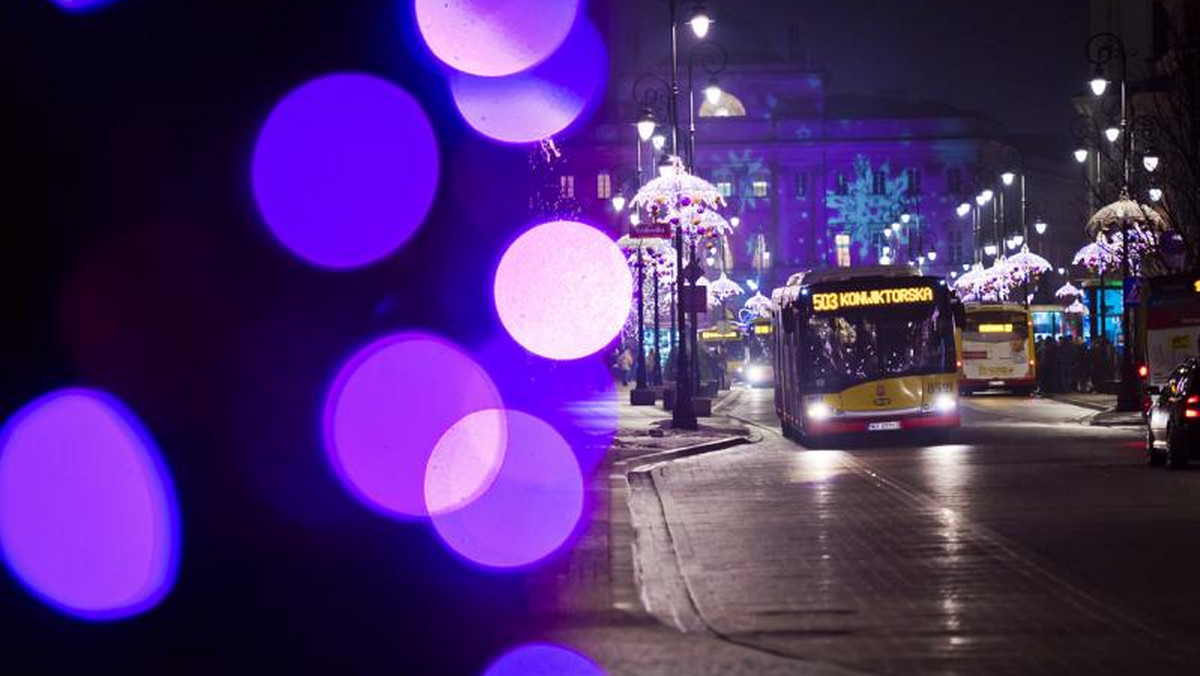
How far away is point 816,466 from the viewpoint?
105 feet

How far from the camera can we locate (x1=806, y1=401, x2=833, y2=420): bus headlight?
37938 mm

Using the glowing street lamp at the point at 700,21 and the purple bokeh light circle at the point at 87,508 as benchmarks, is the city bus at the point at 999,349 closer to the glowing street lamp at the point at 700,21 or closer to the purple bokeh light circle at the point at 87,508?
the glowing street lamp at the point at 700,21

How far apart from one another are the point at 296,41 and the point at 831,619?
7007mm

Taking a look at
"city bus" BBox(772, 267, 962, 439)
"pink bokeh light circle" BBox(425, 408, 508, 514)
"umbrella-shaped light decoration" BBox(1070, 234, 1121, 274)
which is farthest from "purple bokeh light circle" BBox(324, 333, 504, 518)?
"umbrella-shaped light decoration" BBox(1070, 234, 1121, 274)

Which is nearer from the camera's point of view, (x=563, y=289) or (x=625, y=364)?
(x=563, y=289)

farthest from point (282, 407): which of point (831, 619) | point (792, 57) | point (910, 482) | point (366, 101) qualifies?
point (792, 57)

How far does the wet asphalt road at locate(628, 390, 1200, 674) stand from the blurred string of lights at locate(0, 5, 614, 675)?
1.76m

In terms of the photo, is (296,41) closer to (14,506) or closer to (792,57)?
(14,506)

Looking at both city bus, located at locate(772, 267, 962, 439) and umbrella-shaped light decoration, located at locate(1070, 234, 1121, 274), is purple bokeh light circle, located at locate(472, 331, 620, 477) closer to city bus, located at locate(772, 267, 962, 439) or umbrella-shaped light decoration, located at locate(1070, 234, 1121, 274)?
city bus, located at locate(772, 267, 962, 439)

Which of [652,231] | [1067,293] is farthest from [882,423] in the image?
[1067,293]

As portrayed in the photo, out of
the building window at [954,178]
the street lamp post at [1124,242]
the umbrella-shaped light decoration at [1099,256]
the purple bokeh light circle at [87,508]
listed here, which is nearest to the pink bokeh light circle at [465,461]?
the purple bokeh light circle at [87,508]

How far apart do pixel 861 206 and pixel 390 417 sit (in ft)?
374

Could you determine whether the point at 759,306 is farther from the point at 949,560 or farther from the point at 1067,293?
the point at 949,560

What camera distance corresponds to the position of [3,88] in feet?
42.5
